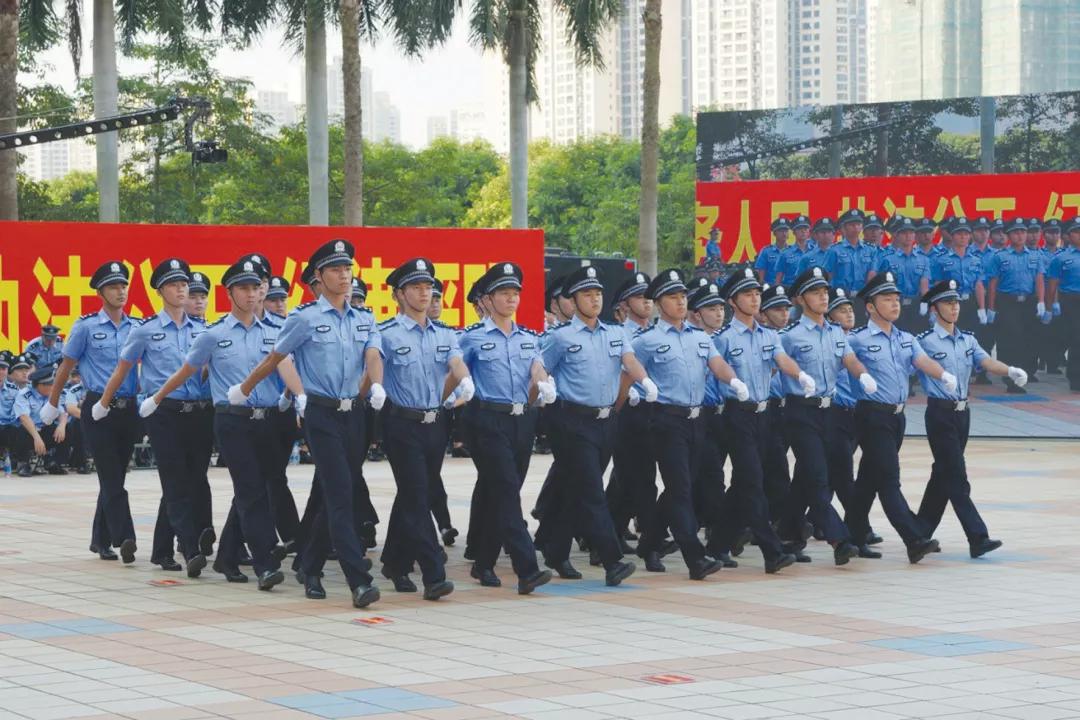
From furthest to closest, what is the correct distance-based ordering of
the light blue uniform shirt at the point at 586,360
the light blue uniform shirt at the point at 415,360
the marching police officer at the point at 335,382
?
the light blue uniform shirt at the point at 586,360, the light blue uniform shirt at the point at 415,360, the marching police officer at the point at 335,382

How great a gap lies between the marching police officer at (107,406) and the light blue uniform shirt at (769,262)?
1430cm

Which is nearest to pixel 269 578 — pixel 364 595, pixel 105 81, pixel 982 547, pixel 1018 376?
pixel 364 595

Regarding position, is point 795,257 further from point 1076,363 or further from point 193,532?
point 193,532

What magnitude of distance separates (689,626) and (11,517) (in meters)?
7.90

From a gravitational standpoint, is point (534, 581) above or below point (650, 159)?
below

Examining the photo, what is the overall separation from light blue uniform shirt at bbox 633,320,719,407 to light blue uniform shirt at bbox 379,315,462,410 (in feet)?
4.87

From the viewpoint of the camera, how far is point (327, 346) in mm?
10133

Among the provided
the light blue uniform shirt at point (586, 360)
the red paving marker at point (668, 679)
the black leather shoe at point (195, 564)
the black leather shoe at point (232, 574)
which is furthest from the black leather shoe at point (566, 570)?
the red paving marker at point (668, 679)

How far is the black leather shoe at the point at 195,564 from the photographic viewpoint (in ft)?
Answer: 37.0

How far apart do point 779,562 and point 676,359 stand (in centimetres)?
150

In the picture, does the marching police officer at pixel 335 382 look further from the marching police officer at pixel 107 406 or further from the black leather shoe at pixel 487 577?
the marching police officer at pixel 107 406

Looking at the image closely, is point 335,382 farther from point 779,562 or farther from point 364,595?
point 779,562

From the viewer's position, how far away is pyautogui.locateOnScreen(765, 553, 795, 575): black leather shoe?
38.0ft

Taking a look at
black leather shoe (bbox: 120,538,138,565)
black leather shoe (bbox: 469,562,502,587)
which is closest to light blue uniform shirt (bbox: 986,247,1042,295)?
black leather shoe (bbox: 469,562,502,587)
